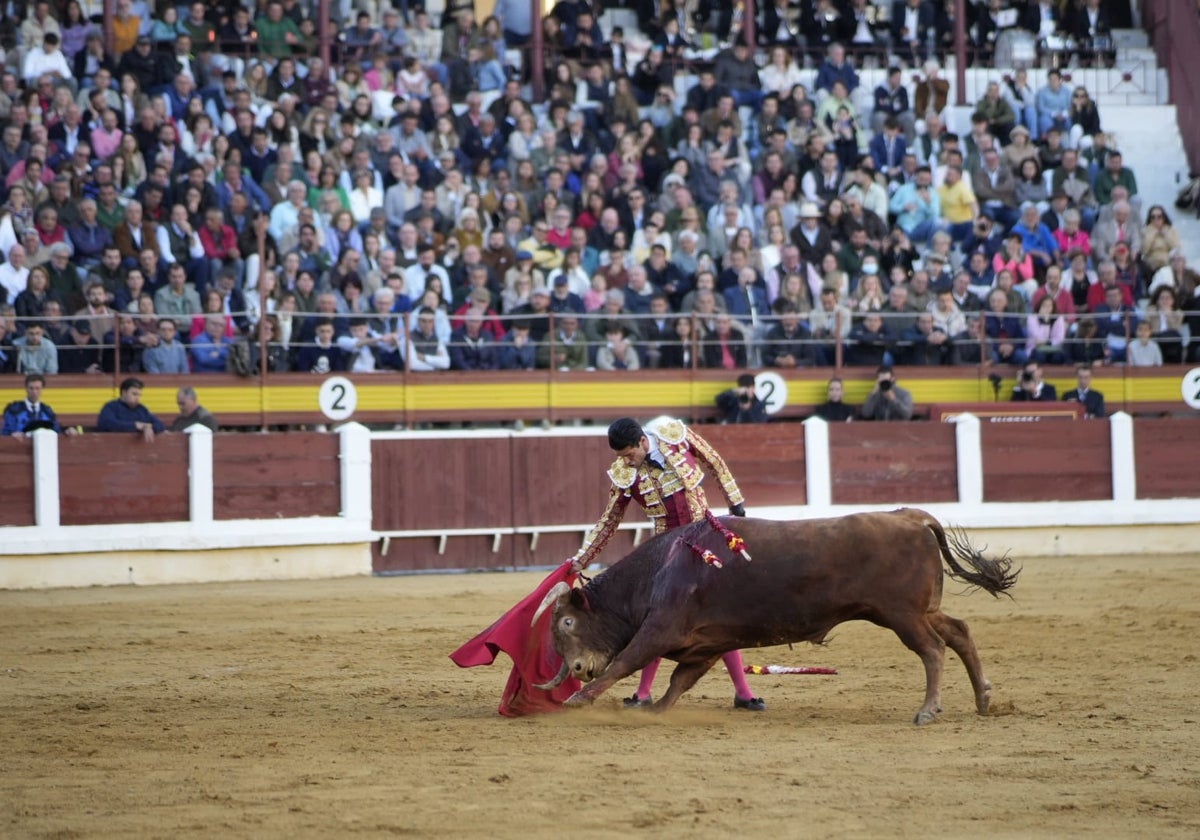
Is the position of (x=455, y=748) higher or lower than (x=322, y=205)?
lower

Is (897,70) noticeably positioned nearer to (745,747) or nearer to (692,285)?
(692,285)

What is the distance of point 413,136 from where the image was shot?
14.4 meters

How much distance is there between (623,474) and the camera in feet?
22.3

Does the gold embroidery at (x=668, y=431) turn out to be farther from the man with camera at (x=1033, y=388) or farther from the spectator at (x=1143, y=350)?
the spectator at (x=1143, y=350)

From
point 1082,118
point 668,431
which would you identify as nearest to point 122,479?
point 668,431

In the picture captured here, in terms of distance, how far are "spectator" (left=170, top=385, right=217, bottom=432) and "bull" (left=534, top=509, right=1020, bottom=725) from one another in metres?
6.13

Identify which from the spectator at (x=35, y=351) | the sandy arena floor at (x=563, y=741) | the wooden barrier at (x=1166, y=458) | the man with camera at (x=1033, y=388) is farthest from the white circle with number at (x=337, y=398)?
the wooden barrier at (x=1166, y=458)

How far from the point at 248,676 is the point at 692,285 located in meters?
7.04

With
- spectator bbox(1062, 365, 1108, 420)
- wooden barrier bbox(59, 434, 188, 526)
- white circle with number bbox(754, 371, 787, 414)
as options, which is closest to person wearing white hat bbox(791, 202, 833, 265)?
white circle with number bbox(754, 371, 787, 414)

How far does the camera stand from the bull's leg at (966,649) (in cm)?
643

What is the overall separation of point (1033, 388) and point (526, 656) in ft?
27.5

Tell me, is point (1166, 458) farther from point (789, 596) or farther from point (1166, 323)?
point (789, 596)

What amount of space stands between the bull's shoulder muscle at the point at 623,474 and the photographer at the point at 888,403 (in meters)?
7.15

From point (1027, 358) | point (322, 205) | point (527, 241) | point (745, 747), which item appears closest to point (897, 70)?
point (1027, 358)
